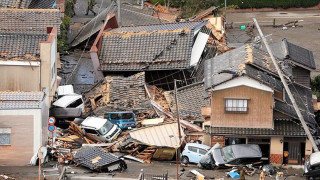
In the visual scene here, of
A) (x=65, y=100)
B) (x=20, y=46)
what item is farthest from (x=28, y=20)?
(x=65, y=100)

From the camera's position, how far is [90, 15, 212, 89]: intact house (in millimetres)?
48031

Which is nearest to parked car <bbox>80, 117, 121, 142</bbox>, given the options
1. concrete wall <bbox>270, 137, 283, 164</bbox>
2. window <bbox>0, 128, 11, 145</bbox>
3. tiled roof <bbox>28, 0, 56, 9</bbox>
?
window <bbox>0, 128, 11, 145</bbox>

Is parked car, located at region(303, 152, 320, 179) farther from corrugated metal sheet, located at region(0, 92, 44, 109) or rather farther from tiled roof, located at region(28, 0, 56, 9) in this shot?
tiled roof, located at region(28, 0, 56, 9)

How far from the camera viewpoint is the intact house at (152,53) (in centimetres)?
4803

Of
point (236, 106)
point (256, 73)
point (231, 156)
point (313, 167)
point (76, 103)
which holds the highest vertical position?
point (256, 73)

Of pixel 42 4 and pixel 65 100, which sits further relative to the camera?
pixel 42 4

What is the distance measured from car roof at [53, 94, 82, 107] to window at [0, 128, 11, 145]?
6.32 m

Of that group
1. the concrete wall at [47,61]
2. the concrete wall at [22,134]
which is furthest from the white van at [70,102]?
the concrete wall at [22,134]

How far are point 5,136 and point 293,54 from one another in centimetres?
1432

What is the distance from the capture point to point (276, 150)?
39.5 metres

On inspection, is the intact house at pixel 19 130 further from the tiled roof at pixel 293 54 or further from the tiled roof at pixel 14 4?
the tiled roof at pixel 14 4

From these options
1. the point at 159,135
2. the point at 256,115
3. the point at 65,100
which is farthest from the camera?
the point at 65,100

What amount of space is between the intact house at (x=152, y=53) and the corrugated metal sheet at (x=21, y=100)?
9.85 m

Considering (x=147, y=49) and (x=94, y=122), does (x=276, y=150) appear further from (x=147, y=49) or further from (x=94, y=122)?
(x=147, y=49)
